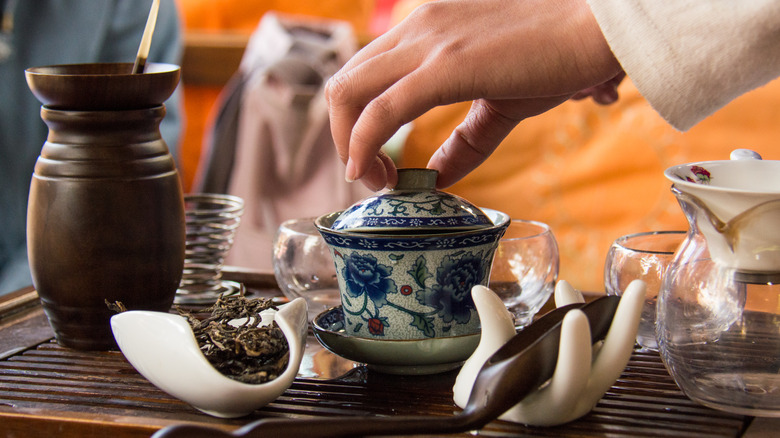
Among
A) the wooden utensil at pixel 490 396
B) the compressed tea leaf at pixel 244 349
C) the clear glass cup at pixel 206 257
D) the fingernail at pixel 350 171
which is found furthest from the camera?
the clear glass cup at pixel 206 257

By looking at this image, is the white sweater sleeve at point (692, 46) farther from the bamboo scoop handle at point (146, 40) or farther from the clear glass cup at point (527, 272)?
the bamboo scoop handle at point (146, 40)

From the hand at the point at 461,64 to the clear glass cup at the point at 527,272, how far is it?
205 millimetres

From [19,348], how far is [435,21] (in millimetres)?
516

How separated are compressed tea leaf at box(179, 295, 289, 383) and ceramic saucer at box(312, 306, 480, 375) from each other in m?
0.06

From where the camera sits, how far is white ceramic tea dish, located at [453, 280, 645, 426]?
22.7 inches

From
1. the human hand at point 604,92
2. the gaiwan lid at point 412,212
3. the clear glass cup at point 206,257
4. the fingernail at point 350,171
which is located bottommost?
the clear glass cup at point 206,257

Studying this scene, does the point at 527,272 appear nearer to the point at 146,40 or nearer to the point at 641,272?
the point at 641,272

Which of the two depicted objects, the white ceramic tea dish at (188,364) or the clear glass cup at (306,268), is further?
the clear glass cup at (306,268)

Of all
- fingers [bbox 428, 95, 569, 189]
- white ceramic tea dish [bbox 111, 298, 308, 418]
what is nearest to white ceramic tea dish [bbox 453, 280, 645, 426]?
white ceramic tea dish [bbox 111, 298, 308, 418]

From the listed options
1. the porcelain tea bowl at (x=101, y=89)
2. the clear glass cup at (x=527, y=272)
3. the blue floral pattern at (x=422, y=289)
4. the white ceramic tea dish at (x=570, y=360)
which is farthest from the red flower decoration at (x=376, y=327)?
the porcelain tea bowl at (x=101, y=89)

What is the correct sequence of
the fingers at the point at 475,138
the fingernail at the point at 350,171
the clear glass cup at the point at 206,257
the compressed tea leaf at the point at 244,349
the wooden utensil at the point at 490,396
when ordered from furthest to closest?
the clear glass cup at the point at 206,257, the fingers at the point at 475,138, the fingernail at the point at 350,171, the compressed tea leaf at the point at 244,349, the wooden utensil at the point at 490,396

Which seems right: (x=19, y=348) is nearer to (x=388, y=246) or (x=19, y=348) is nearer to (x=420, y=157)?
(x=388, y=246)

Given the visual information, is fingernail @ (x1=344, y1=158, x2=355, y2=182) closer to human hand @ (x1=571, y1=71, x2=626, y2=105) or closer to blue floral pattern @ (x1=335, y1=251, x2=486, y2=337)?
blue floral pattern @ (x1=335, y1=251, x2=486, y2=337)

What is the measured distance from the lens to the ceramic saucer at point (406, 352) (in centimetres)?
68
